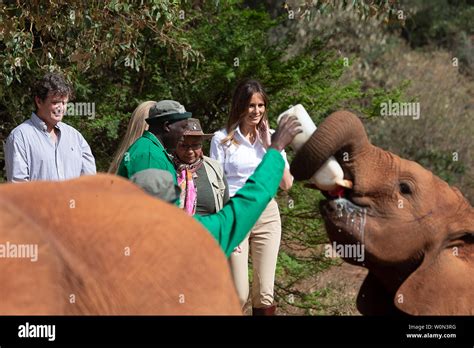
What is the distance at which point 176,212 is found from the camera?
8.34 feet

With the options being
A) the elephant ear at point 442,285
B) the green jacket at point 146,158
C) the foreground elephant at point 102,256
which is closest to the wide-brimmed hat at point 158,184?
the foreground elephant at point 102,256

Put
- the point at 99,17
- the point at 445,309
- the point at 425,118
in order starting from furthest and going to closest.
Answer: the point at 425,118
the point at 99,17
the point at 445,309

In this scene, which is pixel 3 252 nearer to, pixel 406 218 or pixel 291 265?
pixel 406 218

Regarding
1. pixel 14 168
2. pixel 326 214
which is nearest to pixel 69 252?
pixel 326 214

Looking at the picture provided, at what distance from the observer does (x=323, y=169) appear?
5637 mm

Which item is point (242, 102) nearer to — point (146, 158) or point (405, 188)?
point (405, 188)

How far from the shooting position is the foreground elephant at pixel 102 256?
2219 millimetres

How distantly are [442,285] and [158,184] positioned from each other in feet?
A: 9.36

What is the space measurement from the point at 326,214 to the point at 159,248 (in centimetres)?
343

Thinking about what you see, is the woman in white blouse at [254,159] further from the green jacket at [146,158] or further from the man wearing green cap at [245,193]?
the man wearing green cap at [245,193]

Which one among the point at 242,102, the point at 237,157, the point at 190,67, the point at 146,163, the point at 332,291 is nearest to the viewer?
the point at 146,163

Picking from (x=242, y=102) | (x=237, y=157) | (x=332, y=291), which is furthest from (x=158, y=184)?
(x=332, y=291)

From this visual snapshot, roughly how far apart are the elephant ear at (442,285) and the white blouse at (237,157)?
58.6 inches

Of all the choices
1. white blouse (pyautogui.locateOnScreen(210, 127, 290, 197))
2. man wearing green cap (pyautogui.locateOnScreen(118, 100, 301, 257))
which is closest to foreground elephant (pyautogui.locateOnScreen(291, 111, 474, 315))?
white blouse (pyautogui.locateOnScreen(210, 127, 290, 197))
